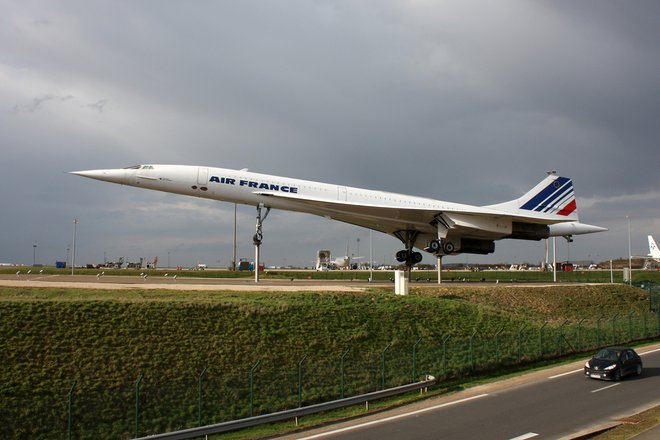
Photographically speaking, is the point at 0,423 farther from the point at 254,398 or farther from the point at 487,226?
the point at 487,226

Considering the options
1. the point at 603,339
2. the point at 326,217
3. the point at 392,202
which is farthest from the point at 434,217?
the point at 603,339

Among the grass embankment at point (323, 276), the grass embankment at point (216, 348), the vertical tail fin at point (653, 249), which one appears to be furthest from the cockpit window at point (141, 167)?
the vertical tail fin at point (653, 249)

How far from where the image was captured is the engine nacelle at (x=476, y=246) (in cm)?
3700

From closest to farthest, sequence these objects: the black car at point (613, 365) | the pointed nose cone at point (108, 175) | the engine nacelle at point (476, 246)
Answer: the black car at point (613, 365), the pointed nose cone at point (108, 175), the engine nacelle at point (476, 246)

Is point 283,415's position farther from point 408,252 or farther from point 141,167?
point 408,252

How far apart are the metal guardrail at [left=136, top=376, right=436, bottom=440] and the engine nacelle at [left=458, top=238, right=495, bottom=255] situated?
19.8 metres

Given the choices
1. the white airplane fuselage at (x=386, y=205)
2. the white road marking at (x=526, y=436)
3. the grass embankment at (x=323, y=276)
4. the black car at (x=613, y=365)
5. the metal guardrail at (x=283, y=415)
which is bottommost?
the metal guardrail at (x=283, y=415)

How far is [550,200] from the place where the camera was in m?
39.8

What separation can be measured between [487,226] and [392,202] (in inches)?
259

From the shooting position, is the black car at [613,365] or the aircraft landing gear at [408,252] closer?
the black car at [613,365]

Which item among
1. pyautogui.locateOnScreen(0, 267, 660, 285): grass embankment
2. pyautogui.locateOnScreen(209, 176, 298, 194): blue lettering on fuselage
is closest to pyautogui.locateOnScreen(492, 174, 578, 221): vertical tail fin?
pyautogui.locateOnScreen(0, 267, 660, 285): grass embankment

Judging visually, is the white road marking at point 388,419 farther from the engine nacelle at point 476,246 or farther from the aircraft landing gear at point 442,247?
the engine nacelle at point 476,246

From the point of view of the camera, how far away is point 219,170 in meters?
30.6

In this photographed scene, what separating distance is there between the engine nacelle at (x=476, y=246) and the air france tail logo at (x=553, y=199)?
14.2 ft
